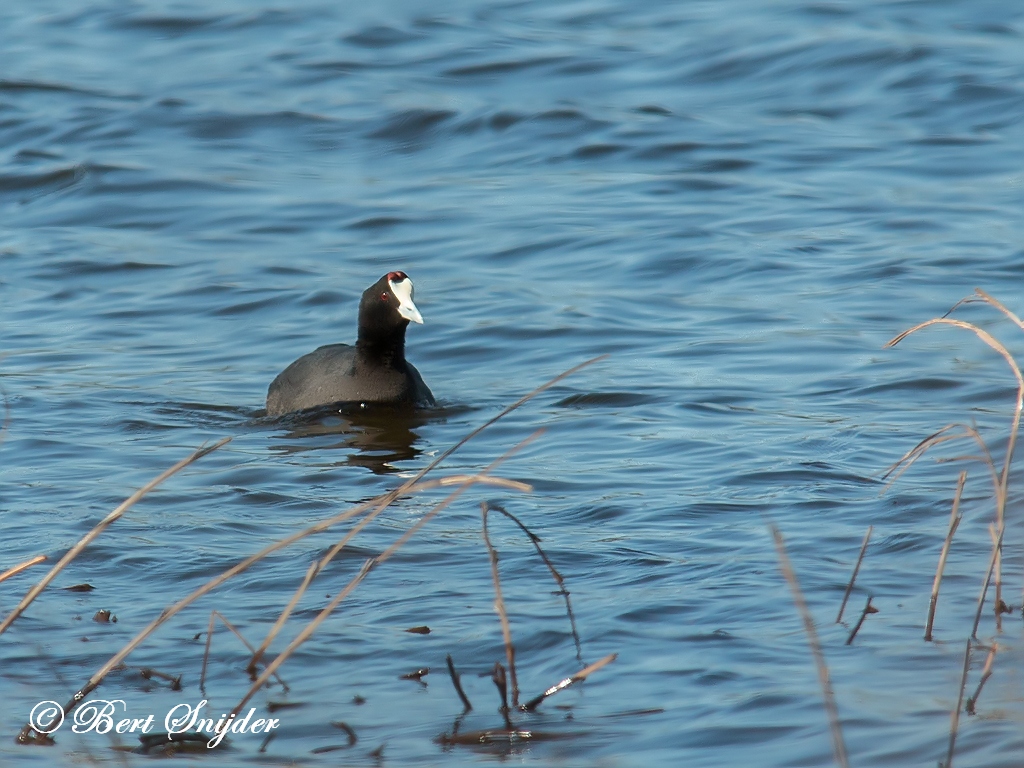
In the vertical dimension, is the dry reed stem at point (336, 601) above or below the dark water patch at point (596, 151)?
above

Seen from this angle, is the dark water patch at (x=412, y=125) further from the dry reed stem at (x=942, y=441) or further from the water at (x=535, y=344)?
the dry reed stem at (x=942, y=441)

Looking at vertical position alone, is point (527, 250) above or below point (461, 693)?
below

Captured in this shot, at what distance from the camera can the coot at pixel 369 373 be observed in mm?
8156

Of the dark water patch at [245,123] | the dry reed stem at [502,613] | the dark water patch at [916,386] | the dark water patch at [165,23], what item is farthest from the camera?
the dark water patch at [165,23]

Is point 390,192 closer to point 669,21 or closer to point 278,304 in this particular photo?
point 278,304

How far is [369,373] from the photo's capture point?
8.30 meters

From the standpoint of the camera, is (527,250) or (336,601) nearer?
(336,601)

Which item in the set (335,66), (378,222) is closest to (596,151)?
(378,222)

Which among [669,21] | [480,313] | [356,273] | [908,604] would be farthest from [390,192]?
[908,604]

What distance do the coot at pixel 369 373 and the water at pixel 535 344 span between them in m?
0.23

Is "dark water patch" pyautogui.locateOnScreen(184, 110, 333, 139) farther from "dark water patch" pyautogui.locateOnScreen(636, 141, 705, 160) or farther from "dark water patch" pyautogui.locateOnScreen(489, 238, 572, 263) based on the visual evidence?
"dark water patch" pyautogui.locateOnScreen(489, 238, 572, 263)

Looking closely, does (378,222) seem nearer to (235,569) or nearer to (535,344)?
(535,344)

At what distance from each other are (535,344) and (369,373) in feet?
4.01

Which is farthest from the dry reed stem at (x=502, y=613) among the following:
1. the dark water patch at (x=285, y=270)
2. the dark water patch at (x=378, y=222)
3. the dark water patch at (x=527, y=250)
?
the dark water patch at (x=378, y=222)
